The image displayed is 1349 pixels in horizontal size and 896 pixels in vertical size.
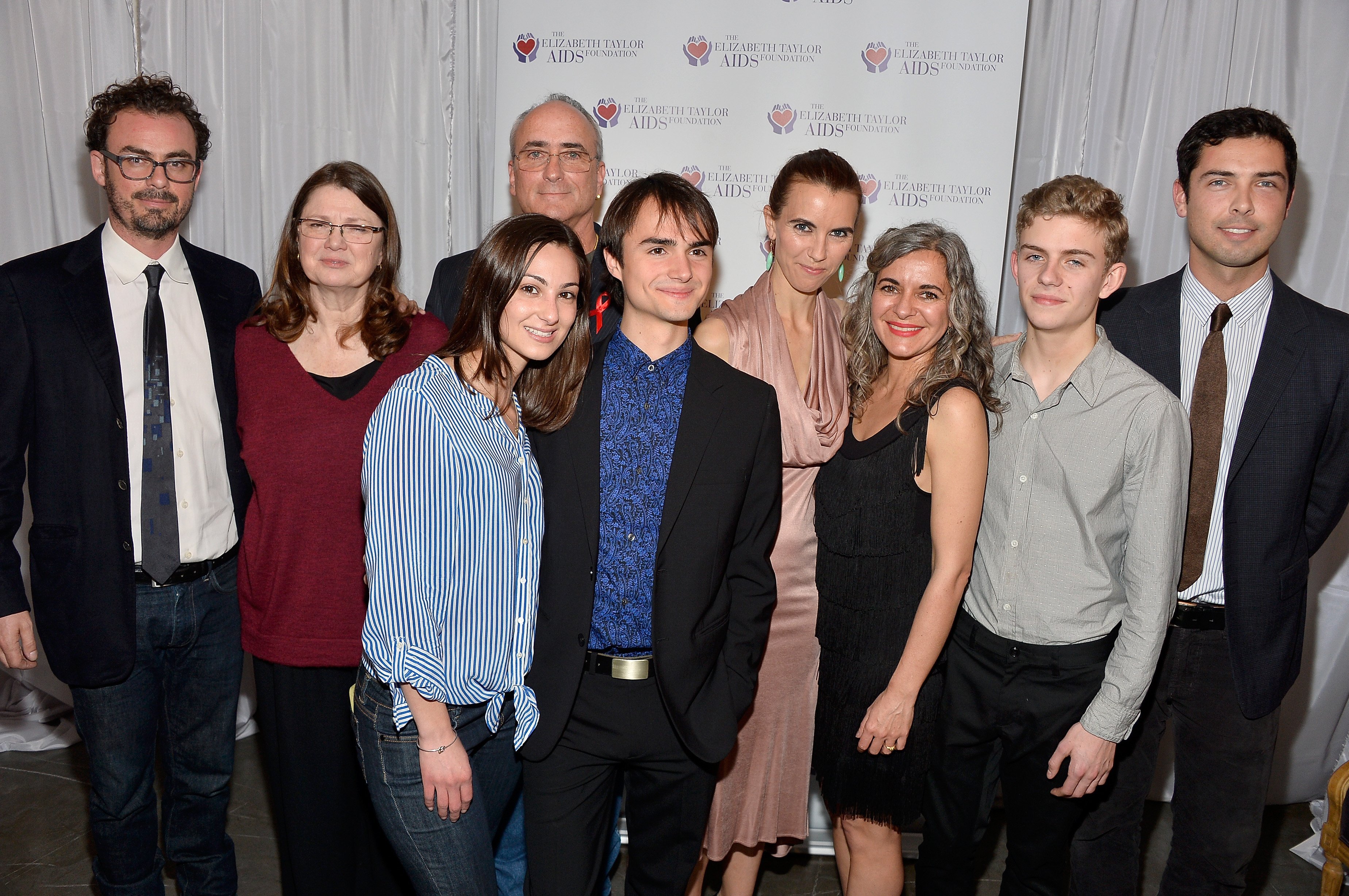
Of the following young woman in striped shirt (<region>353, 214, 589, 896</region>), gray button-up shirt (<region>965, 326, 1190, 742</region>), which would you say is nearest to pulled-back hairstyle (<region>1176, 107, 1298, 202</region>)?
gray button-up shirt (<region>965, 326, 1190, 742</region>)

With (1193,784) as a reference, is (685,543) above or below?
above

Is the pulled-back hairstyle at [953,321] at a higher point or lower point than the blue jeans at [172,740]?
higher

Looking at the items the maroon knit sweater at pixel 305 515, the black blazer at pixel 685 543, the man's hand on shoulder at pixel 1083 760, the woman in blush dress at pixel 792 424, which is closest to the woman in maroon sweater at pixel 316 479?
the maroon knit sweater at pixel 305 515

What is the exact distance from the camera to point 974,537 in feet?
7.20

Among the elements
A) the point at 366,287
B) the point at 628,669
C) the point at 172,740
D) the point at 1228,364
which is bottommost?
the point at 172,740

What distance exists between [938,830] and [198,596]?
2.04 m

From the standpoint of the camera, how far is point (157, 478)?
2.35 metres

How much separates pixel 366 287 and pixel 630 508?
3.24 feet

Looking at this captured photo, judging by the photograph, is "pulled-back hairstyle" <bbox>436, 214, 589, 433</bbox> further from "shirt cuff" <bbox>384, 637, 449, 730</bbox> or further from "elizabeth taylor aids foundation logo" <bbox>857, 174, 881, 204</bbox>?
"elizabeth taylor aids foundation logo" <bbox>857, 174, 881, 204</bbox>

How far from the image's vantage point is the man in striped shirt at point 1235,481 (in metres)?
2.35

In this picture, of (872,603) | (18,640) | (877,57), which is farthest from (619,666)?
(877,57)

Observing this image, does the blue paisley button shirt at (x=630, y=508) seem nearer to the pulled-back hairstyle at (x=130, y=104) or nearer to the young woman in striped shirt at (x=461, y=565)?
the young woman in striped shirt at (x=461, y=565)

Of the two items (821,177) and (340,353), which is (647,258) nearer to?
(821,177)

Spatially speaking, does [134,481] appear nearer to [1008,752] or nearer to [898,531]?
[898,531]
